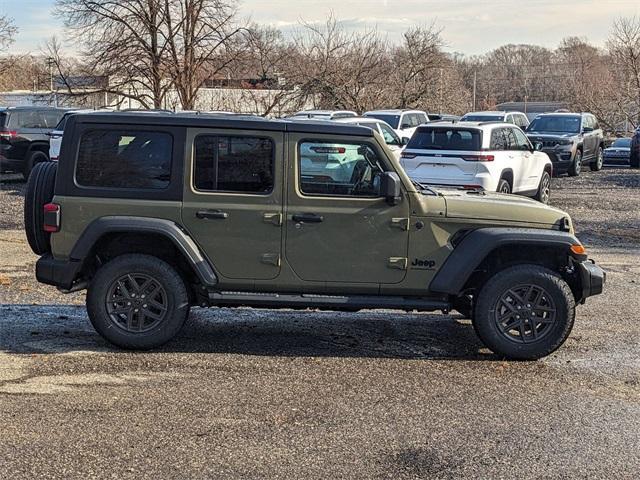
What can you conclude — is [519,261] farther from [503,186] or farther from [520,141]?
[520,141]

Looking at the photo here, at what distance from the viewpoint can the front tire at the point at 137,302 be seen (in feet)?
21.4

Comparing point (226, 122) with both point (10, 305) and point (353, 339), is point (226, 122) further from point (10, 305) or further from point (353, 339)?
point (10, 305)

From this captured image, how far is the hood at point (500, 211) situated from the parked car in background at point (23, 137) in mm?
16175

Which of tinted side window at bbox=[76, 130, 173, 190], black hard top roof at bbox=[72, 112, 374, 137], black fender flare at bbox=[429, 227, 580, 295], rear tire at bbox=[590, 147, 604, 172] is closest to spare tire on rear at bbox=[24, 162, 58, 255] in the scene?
tinted side window at bbox=[76, 130, 173, 190]

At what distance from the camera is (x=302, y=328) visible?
7.59 metres

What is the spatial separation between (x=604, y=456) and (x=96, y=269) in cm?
412

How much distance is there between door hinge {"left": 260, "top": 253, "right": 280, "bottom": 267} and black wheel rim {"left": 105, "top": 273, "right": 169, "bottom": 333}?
2.69 ft

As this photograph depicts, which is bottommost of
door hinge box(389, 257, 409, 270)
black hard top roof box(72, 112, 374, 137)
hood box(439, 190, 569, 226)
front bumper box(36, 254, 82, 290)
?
front bumper box(36, 254, 82, 290)

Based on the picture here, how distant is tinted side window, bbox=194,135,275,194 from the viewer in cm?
657

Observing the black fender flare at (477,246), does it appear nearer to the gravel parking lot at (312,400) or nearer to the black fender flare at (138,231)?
the gravel parking lot at (312,400)

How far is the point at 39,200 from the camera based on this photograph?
6.67m

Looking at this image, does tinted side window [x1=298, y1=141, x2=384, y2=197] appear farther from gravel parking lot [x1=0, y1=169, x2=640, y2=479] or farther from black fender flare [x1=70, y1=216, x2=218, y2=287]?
gravel parking lot [x1=0, y1=169, x2=640, y2=479]

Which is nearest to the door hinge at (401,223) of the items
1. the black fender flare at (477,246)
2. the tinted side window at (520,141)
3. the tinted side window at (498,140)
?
the black fender flare at (477,246)

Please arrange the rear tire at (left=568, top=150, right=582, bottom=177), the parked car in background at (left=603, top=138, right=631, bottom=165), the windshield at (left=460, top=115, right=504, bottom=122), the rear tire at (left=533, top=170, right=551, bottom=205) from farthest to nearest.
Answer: the parked car in background at (left=603, top=138, right=631, bottom=165) → the windshield at (left=460, top=115, right=504, bottom=122) → the rear tire at (left=568, top=150, right=582, bottom=177) → the rear tire at (left=533, top=170, right=551, bottom=205)
